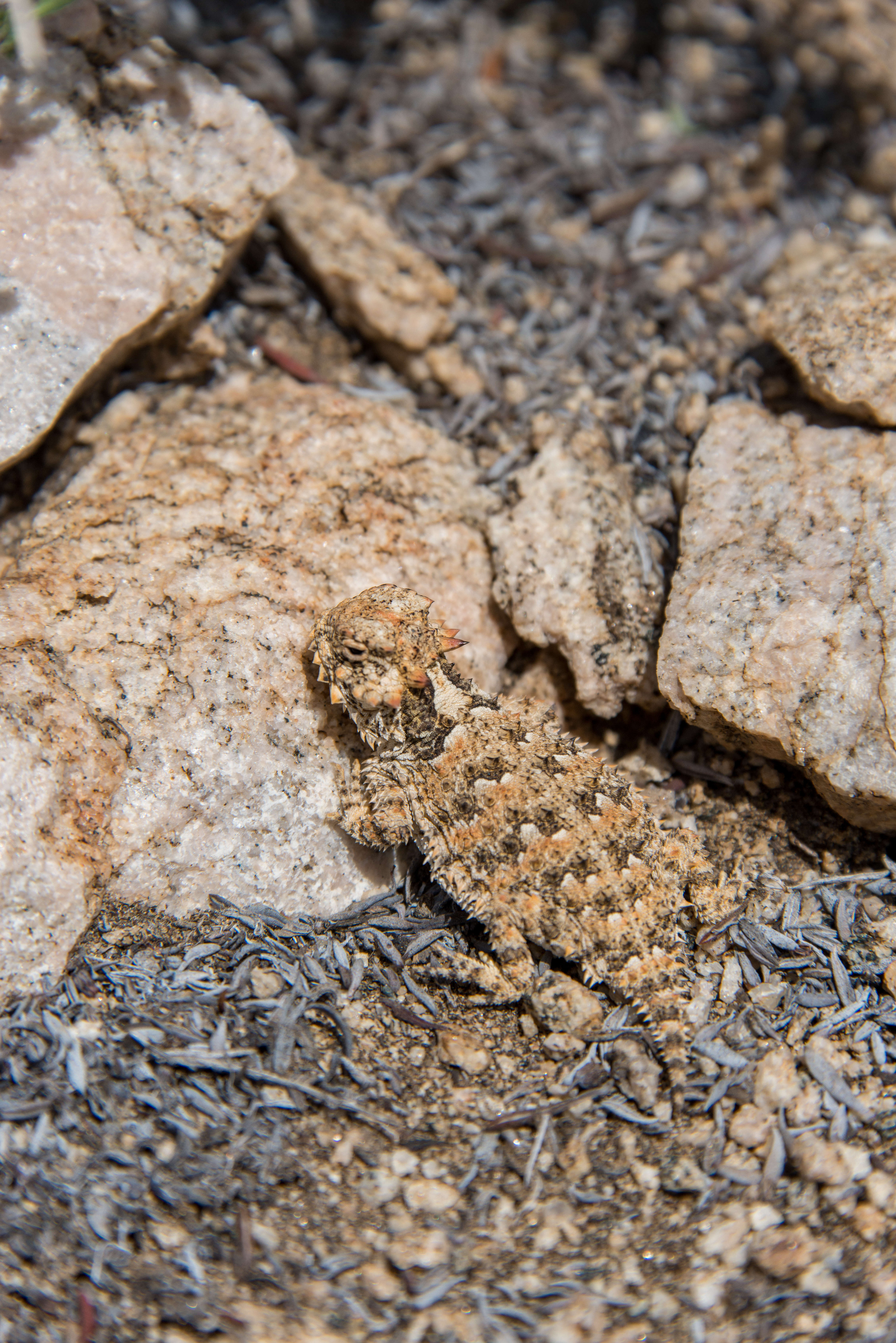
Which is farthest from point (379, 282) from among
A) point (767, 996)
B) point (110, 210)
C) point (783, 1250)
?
point (783, 1250)

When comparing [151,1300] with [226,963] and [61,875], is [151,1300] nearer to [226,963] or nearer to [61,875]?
[226,963]

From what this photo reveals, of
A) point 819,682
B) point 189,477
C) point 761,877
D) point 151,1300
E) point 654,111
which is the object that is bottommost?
point 151,1300

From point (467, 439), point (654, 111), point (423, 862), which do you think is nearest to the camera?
point (423, 862)

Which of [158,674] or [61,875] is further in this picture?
[158,674]

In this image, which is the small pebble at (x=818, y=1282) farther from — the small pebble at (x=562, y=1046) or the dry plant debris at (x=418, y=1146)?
the small pebble at (x=562, y=1046)

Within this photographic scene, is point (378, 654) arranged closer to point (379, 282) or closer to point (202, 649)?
point (202, 649)

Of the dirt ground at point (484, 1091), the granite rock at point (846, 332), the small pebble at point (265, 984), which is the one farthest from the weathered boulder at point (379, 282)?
the small pebble at point (265, 984)

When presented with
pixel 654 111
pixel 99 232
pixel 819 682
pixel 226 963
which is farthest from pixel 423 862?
pixel 654 111
